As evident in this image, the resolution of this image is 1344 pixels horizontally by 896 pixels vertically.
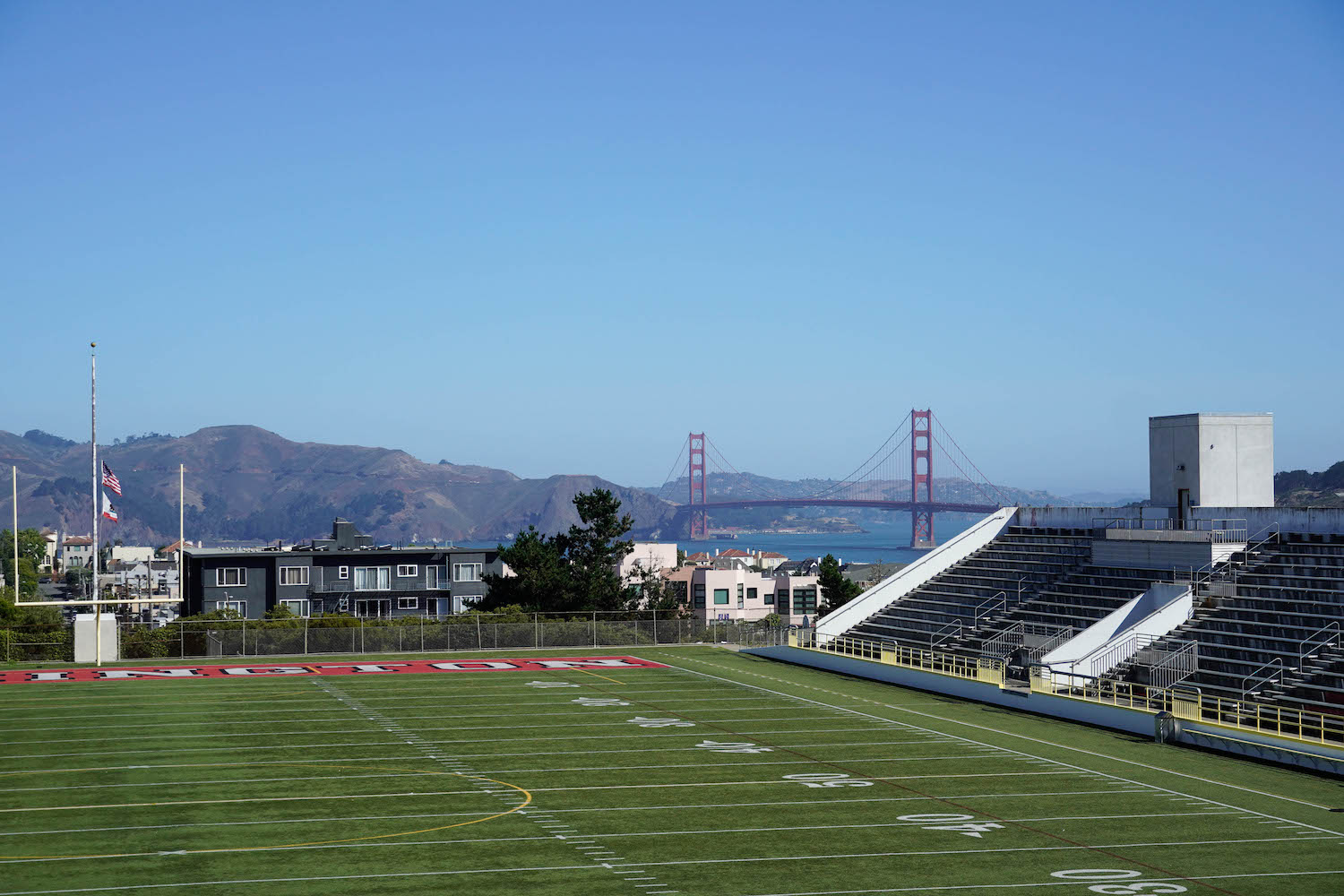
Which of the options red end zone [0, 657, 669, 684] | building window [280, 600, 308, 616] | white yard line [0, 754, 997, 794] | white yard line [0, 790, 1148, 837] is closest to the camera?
white yard line [0, 790, 1148, 837]

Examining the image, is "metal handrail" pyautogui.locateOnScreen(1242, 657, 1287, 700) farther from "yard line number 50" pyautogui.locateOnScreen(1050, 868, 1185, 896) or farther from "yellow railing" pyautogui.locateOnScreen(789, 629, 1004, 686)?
"yard line number 50" pyautogui.locateOnScreen(1050, 868, 1185, 896)

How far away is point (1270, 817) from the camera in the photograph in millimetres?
20531

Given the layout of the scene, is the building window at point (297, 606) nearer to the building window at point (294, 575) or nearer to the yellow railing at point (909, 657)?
the building window at point (294, 575)

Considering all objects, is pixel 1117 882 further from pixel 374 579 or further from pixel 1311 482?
pixel 1311 482

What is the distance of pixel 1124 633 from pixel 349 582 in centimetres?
5159

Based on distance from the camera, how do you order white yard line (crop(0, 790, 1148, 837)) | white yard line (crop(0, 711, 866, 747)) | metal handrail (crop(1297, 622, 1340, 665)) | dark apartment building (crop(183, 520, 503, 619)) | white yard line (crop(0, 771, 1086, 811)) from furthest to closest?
dark apartment building (crop(183, 520, 503, 619))
metal handrail (crop(1297, 622, 1340, 665))
white yard line (crop(0, 711, 866, 747))
white yard line (crop(0, 771, 1086, 811))
white yard line (crop(0, 790, 1148, 837))

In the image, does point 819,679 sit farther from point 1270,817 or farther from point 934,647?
point 1270,817

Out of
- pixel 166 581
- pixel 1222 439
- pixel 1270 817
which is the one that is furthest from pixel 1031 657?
pixel 166 581

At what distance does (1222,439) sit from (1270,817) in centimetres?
2325

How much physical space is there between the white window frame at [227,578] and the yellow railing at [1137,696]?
40791 mm

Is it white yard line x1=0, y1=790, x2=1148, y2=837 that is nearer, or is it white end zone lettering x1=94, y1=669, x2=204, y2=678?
white yard line x1=0, y1=790, x2=1148, y2=837

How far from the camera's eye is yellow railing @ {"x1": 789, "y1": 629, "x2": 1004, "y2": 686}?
36.7 meters

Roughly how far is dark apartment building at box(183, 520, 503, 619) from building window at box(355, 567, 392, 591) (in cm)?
5

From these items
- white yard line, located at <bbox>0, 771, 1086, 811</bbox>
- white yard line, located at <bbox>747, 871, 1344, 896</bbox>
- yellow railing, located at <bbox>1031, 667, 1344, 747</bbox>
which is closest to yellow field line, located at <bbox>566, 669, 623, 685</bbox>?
yellow railing, located at <bbox>1031, 667, 1344, 747</bbox>
